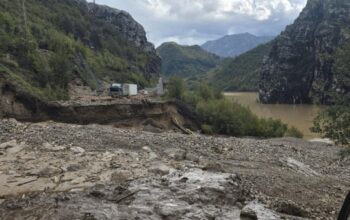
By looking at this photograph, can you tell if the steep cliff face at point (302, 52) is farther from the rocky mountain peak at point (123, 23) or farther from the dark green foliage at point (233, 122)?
the dark green foliage at point (233, 122)

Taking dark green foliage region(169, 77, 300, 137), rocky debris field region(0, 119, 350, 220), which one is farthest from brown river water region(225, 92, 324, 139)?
rocky debris field region(0, 119, 350, 220)

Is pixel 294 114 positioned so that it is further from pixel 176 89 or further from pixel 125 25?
pixel 125 25

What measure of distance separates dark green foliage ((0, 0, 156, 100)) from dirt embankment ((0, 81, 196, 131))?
3.44m

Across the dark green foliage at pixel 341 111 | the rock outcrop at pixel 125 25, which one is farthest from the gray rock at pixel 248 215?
the rock outcrop at pixel 125 25

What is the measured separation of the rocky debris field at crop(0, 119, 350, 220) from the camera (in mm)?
11070

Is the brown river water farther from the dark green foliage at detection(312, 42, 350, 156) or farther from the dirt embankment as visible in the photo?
the dark green foliage at detection(312, 42, 350, 156)

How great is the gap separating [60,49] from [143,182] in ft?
190

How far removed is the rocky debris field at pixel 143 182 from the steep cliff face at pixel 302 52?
11166 cm

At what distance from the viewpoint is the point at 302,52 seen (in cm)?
14562

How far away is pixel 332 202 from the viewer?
13.4 meters

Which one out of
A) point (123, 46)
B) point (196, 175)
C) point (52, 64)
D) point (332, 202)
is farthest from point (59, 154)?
point (123, 46)

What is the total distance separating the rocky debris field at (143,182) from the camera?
11070 millimetres

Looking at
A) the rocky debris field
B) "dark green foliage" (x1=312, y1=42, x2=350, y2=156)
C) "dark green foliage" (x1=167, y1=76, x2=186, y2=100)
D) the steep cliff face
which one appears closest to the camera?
the rocky debris field

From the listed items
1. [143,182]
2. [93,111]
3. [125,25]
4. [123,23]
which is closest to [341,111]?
[143,182]
